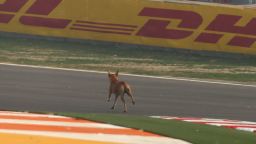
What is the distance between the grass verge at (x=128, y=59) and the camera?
25672mm

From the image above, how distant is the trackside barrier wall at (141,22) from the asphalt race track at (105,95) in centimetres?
648

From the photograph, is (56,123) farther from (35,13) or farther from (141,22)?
(35,13)

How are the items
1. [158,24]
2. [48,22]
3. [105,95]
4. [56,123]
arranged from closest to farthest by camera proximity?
[56,123], [105,95], [158,24], [48,22]

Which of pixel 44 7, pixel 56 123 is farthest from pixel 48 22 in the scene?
pixel 56 123

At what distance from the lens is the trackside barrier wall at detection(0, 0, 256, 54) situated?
29.3 metres

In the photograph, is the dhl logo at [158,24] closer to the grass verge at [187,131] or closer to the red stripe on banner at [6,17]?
the red stripe on banner at [6,17]

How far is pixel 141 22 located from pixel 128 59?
2.43 meters

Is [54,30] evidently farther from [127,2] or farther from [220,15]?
[220,15]

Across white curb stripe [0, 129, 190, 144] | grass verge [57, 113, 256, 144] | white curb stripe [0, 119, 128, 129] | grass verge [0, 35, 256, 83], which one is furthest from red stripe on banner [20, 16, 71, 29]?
white curb stripe [0, 129, 190, 144]

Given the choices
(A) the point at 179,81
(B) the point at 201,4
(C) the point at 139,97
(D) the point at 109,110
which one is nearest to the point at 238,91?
(A) the point at 179,81

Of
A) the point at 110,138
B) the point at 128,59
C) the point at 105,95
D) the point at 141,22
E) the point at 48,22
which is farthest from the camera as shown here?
the point at 48,22

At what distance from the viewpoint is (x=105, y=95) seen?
1822 centimetres

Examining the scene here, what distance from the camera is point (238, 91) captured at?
21453 mm

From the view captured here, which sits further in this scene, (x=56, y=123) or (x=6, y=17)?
(x=6, y=17)
